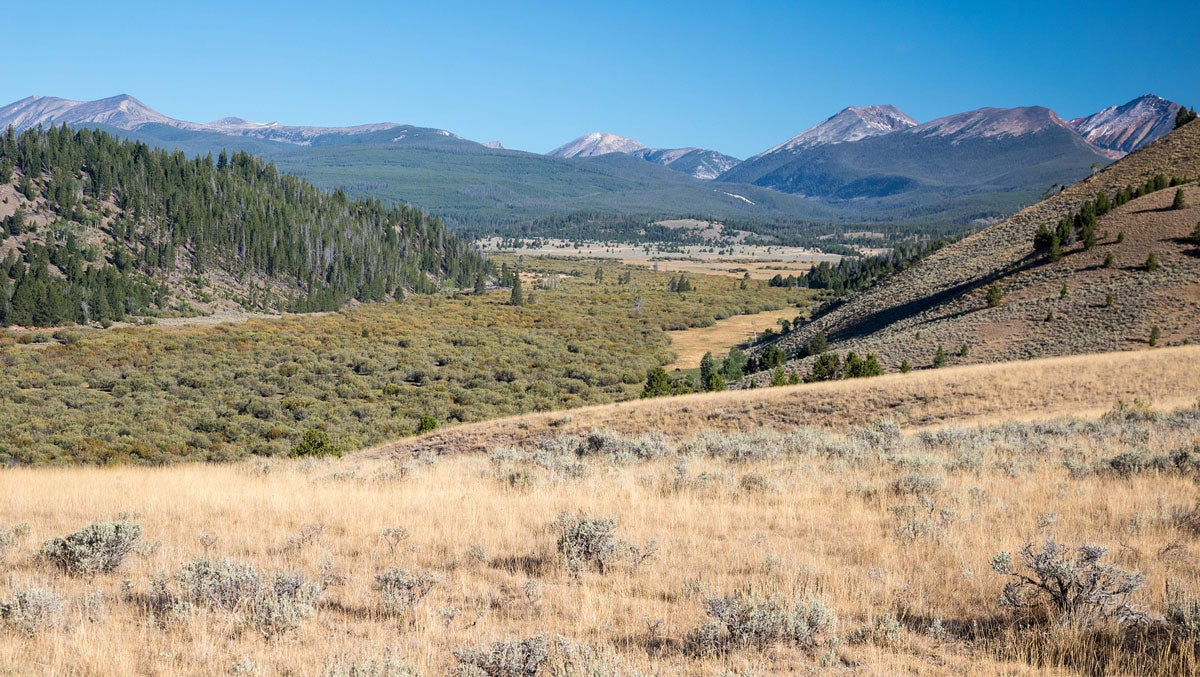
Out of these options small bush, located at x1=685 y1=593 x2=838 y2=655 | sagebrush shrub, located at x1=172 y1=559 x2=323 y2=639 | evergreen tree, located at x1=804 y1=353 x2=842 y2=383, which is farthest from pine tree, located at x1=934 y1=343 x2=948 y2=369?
sagebrush shrub, located at x1=172 y1=559 x2=323 y2=639

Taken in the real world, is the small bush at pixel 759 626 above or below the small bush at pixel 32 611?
above

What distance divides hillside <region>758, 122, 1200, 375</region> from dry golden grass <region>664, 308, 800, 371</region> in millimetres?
10304

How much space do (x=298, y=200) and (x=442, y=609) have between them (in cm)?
15762

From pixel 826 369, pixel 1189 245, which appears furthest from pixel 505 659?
pixel 1189 245

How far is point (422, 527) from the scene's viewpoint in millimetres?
8859

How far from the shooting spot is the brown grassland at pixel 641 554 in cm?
505

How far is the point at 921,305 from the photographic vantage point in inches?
2386

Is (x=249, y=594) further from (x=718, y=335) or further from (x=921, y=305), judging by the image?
(x=718, y=335)

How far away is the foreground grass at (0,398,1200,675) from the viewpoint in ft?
16.7

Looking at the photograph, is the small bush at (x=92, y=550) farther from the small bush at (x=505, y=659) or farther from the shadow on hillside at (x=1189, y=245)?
the shadow on hillside at (x=1189, y=245)

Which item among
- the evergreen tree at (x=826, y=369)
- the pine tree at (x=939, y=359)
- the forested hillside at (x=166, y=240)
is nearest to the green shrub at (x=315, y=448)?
the evergreen tree at (x=826, y=369)

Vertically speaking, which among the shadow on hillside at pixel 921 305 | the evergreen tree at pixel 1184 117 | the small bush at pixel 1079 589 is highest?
the evergreen tree at pixel 1184 117

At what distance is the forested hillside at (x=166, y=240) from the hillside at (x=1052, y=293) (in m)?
81.1

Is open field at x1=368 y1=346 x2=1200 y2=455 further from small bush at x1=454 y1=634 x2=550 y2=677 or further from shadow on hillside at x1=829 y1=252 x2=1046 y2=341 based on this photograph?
shadow on hillside at x1=829 y1=252 x2=1046 y2=341
